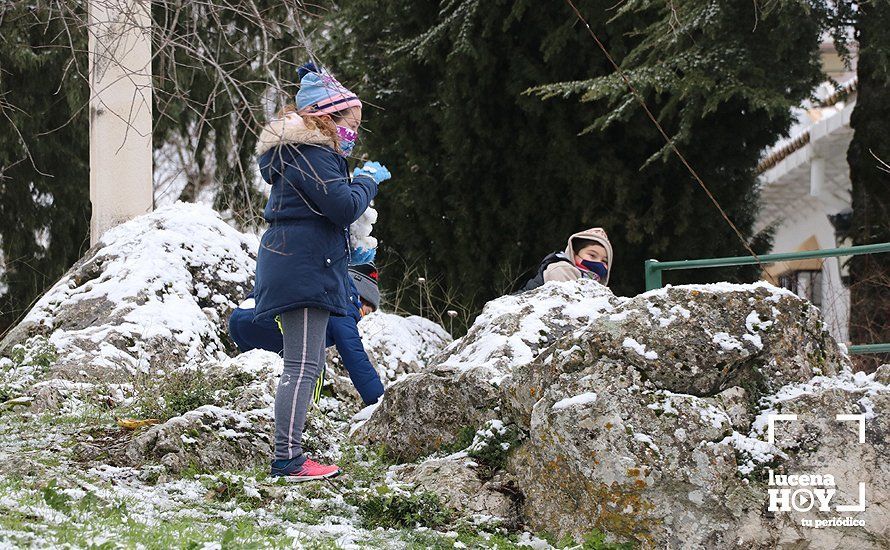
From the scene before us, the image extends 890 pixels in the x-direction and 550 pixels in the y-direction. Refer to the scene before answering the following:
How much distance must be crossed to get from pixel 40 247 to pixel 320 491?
9.19m

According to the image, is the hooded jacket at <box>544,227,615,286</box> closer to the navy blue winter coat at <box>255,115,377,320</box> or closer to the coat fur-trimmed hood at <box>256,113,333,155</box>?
the navy blue winter coat at <box>255,115,377,320</box>

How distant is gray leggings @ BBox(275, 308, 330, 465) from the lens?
441 centimetres

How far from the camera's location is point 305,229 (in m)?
4.40

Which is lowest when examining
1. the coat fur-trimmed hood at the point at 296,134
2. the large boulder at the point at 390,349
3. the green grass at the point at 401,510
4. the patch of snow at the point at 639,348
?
the green grass at the point at 401,510

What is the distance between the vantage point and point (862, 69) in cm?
921

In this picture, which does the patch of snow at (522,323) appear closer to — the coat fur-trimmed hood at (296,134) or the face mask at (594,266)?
the face mask at (594,266)

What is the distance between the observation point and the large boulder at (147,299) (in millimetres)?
6621

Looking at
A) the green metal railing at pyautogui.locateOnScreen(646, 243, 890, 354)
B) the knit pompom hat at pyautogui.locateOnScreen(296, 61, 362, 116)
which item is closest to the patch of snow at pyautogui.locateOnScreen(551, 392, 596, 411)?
the knit pompom hat at pyautogui.locateOnScreen(296, 61, 362, 116)

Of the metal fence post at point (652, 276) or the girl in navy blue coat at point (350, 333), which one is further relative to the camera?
the metal fence post at point (652, 276)

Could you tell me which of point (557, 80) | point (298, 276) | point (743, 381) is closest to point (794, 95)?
point (557, 80)

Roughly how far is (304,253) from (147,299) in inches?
119

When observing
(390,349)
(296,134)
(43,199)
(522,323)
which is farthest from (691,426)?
(43,199)

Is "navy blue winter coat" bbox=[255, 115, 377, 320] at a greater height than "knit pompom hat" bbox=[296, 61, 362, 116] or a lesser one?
lesser

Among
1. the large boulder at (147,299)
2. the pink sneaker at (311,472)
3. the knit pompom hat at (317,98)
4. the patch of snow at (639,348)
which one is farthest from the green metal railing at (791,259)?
the large boulder at (147,299)
